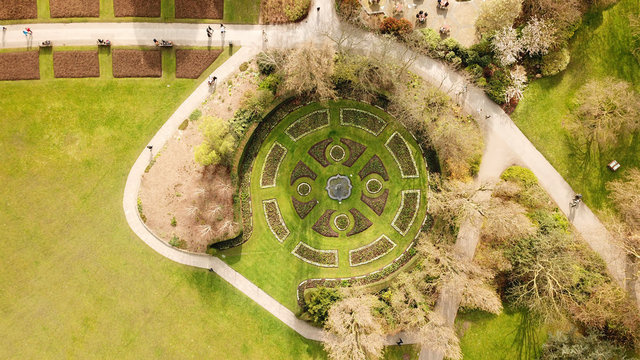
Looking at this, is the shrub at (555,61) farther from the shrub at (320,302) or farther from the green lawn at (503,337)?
the shrub at (320,302)

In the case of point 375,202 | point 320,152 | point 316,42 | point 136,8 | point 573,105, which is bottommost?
point 375,202

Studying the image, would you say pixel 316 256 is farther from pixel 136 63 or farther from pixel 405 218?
pixel 136 63

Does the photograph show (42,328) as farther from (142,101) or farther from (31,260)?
(142,101)

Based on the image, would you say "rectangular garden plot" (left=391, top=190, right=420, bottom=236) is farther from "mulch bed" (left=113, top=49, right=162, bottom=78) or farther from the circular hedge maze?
"mulch bed" (left=113, top=49, right=162, bottom=78)

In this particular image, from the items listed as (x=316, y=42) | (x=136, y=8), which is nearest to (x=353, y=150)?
(x=316, y=42)

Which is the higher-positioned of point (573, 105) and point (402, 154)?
point (573, 105)

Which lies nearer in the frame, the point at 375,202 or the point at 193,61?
the point at 375,202

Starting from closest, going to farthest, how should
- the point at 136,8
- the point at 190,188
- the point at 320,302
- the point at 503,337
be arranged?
1. the point at 320,302
2. the point at 503,337
3. the point at 190,188
4. the point at 136,8
